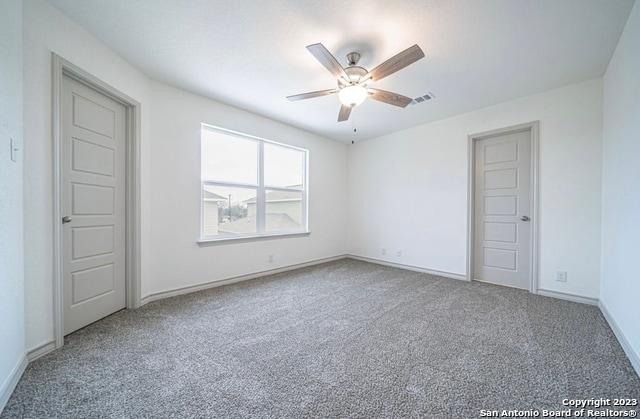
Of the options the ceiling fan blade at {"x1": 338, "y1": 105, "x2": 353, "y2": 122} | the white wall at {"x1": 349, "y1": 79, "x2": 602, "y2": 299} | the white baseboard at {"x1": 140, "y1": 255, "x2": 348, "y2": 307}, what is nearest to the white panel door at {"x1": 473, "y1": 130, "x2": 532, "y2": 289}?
the white wall at {"x1": 349, "y1": 79, "x2": 602, "y2": 299}

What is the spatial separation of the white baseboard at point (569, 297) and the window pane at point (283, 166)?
3765mm

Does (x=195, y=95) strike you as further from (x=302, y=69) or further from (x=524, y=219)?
(x=524, y=219)

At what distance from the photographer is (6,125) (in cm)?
147

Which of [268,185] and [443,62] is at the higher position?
[443,62]

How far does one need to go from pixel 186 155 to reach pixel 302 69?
177 cm

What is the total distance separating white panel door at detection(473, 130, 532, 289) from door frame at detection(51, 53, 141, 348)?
14.4 ft

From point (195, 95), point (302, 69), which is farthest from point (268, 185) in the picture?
point (302, 69)

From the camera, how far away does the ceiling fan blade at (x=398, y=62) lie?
1.90 meters

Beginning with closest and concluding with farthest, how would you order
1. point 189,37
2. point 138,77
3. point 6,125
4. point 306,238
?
point 6,125 → point 189,37 → point 138,77 → point 306,238

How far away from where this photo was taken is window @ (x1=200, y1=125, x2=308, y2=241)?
3.52 m

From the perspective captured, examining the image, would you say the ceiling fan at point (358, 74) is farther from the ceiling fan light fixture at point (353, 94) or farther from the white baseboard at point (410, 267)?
the white baseboard at point (410, 267)

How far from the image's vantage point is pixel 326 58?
2.00 m

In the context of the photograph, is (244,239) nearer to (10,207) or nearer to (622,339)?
(10,207)

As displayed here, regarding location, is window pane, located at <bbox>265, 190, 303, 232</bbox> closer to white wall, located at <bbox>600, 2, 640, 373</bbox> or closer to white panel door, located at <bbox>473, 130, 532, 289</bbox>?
white panel door, located at <bbox>473, 130, 532, 289</bbox>
